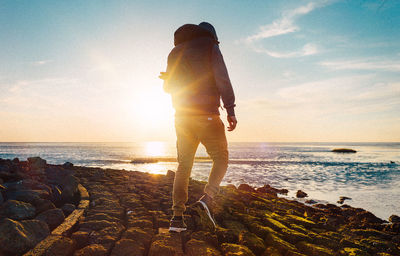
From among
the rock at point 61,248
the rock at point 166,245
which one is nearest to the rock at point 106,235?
the rock at point 61,248

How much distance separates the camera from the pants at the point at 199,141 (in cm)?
254

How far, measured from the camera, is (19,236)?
7.11 ft

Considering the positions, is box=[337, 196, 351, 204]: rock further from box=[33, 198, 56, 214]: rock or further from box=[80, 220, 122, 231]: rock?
box=[33, 198, 56, 214]: rock

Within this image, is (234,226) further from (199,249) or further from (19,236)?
(19,236)

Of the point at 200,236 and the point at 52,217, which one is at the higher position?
the point at 52,217

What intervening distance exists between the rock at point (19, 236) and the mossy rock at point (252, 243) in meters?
2.29

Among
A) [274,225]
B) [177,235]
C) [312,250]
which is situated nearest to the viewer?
[177,235]

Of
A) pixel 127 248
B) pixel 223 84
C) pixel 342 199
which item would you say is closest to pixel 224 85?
pixel 223 84

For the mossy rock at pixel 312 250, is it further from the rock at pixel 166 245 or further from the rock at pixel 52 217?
the rock at pixel 52 217

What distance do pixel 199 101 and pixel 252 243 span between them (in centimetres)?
187

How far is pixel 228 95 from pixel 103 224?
7.72ft

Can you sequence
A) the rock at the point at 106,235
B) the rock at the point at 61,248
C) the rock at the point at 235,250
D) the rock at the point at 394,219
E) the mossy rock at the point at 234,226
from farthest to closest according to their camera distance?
→ the rock at the point at 394,219 → the mossy rock at the point at 234,226 → the rock at the point at 106,235 → the rock at the point at 235,250 → the rock at the point at 61,248

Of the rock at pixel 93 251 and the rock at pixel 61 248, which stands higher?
the rock at pixel 61 248

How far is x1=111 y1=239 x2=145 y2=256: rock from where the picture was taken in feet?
7.22
